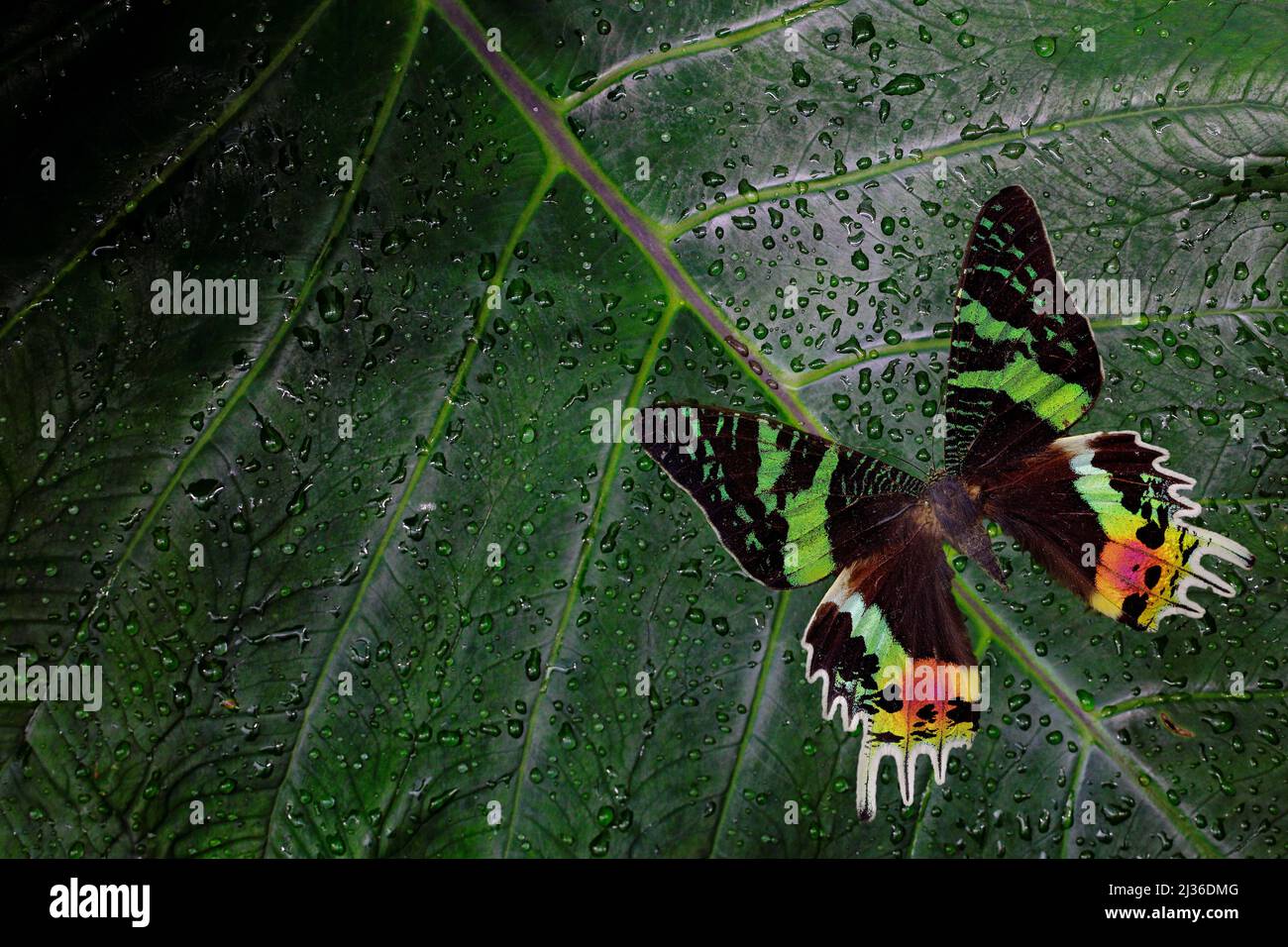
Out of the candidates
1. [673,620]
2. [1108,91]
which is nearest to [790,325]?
[673,620]

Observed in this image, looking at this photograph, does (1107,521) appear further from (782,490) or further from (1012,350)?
(782,490)

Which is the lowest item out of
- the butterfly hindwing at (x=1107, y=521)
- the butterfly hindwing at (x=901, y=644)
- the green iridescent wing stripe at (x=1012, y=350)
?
the butterfly hindwing at (x=901, y=644)

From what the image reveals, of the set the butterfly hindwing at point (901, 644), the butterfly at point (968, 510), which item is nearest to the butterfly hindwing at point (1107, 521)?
the butterfly at point (968, 510)

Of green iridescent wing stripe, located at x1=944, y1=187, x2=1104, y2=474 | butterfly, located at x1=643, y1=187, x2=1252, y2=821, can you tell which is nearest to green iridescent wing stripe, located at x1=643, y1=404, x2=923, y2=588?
butterfly, located at x1=643, y1=187, x2=1252, y2=821

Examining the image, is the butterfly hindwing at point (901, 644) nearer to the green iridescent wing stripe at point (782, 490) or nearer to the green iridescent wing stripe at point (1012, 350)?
the green iridescent wing stripe at point (782, 490)

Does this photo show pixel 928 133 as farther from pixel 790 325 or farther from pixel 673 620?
pixel 673 620

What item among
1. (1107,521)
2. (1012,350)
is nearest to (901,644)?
(1107,521)

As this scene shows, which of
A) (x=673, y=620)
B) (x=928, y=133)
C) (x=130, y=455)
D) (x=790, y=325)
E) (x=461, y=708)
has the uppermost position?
(x=928, y=133)
